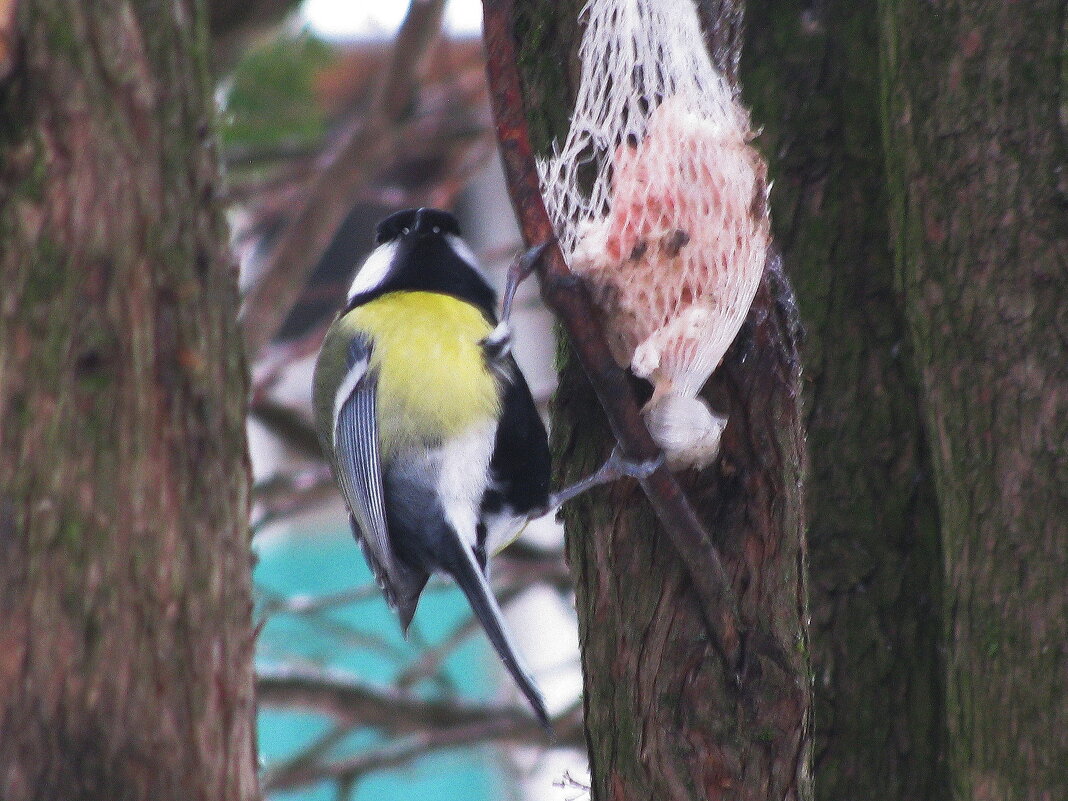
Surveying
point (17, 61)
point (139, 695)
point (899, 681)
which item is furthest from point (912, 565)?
point (17, 61)

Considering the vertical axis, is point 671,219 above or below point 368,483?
above

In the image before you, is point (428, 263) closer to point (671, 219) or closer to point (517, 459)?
point (517, 459)

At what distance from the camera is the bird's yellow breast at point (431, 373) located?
1754mm

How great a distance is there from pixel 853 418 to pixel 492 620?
59 cm

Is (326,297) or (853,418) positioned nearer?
(853,418)

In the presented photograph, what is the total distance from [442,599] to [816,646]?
12.9 feet

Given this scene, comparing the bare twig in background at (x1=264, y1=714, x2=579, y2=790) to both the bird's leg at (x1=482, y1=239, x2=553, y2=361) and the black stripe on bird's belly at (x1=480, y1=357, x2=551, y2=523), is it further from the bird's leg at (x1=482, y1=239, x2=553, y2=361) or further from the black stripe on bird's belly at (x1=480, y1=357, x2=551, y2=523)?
the bird's leg at (x1=482, y1=239, x2=553, y2=361)

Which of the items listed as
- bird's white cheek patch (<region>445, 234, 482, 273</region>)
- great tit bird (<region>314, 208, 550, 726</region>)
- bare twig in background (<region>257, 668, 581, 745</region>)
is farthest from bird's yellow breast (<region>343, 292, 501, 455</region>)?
bare twig in background (<region>257, 668, 581, 745</region>)

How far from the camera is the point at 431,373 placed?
177 centimetres

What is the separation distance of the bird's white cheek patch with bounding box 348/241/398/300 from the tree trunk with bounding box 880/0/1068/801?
0.83 metres

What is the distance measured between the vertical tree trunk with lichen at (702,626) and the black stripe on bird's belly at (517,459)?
302 mm

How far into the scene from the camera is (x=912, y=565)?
172cm

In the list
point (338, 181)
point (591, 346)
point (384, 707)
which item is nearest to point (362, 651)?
point (384, 707)

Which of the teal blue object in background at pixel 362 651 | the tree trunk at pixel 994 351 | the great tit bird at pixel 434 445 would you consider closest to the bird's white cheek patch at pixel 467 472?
the great tit bird at pixel 434 445
